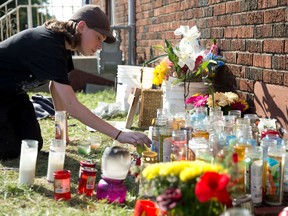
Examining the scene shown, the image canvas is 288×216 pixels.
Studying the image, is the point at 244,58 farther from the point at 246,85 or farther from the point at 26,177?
the point at 26,177

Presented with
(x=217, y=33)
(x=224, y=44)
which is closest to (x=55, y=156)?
(x=224, y=44)

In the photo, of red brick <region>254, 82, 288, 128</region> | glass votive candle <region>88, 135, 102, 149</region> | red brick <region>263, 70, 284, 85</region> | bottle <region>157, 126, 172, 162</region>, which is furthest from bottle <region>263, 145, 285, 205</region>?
glass votive candle <region>88, 135, 102, 149</region>

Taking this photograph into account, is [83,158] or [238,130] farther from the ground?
[238,130]

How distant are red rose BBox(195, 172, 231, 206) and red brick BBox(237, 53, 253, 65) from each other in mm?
2463

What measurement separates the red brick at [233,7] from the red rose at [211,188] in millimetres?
2771

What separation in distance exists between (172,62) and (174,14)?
1570 millimetres

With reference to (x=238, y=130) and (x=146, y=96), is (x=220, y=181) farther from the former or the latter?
(x=146, y=96)

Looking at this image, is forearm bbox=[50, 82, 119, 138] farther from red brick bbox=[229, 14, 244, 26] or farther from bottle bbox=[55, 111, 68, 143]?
red brick bbox=[229, 14, 244, 26]

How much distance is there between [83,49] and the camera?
3.52 m

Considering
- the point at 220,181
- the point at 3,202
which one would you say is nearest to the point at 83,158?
the point at 3,202

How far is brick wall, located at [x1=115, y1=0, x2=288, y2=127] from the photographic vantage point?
351cm

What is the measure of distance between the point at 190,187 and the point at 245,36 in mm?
2511

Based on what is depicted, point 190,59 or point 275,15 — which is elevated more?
point 275,15

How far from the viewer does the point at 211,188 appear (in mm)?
1691
